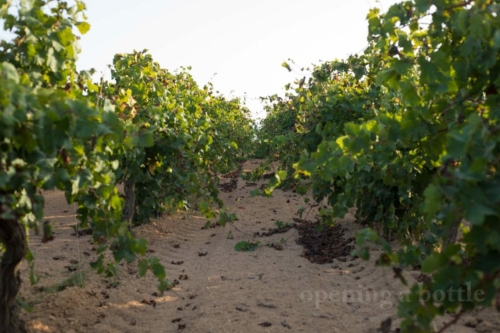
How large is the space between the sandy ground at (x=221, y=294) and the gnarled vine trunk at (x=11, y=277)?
51cm

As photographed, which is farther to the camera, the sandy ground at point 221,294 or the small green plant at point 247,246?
the small green plant at point 247,246

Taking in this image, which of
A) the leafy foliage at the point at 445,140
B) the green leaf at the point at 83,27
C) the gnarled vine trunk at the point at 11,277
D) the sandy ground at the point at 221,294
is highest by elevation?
the green leaf at the point at 83,27

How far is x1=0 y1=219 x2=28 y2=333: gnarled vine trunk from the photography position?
3.16 meters

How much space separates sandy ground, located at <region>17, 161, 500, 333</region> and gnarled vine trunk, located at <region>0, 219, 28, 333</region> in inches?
19.9

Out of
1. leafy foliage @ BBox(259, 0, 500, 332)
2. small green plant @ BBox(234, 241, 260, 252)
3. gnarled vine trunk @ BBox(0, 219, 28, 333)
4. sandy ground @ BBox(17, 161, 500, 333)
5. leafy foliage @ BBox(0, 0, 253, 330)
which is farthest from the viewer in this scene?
small green plant @ BBox(234, 241, 260, 252)

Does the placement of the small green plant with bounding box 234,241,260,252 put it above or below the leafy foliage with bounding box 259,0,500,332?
below

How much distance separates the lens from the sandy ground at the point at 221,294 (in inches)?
165

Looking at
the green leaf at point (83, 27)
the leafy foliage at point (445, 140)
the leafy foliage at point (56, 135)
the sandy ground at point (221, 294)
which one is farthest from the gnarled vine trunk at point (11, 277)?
the leafy foliage at point (445, 140)

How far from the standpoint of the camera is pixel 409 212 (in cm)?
550

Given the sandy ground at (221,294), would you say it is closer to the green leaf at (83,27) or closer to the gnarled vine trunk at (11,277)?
the gnarled vine trunk at (11,277)

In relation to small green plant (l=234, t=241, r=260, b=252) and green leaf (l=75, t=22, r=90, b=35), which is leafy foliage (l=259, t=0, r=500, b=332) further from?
small green plant (l=234, t=241, r=260, b=252)

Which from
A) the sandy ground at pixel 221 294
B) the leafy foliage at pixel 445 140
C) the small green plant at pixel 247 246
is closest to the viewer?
the leafy foliage at pixel 445 140

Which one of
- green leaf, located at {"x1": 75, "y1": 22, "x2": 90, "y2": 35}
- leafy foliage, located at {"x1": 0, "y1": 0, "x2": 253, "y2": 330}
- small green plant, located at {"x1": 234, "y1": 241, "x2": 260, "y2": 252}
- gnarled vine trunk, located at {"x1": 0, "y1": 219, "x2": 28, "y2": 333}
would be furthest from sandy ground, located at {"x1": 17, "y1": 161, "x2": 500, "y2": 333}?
green leaf, located at {"x1": 75, "y1": 22, "x2": 90, "y2": 35}

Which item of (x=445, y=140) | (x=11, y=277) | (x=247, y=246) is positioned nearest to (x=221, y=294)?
(x=247, y=246)
